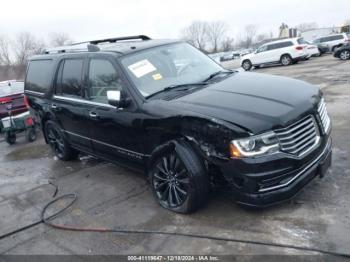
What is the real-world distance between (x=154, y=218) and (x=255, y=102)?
170 centimetres

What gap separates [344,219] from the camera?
361cm

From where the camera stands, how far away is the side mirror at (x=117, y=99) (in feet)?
14.3

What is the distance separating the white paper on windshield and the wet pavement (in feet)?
5.10

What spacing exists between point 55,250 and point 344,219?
290 centimetres

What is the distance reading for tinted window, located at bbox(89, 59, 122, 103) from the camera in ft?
15.3

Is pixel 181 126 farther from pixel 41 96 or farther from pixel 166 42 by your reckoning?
pixel 41 96

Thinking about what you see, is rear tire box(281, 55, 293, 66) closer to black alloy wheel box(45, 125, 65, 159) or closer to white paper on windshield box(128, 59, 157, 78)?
black alloy wheel box(45, 125, 65, 159)

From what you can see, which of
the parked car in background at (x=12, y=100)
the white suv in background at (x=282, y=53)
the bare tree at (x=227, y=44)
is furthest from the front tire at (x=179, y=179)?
the bare tree at (x=227, y=44)

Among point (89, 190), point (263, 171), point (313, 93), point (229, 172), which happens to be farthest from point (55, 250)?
point (313, 93)

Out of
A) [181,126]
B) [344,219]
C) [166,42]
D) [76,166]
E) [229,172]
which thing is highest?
[166,42]

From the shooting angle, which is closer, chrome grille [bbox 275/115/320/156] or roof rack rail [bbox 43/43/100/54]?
chrome grille [bbox 275/115/320/156]

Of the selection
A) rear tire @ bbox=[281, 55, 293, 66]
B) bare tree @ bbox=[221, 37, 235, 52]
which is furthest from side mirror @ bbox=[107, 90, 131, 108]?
bare tree @ bbox=[221, 37, 235, 52]

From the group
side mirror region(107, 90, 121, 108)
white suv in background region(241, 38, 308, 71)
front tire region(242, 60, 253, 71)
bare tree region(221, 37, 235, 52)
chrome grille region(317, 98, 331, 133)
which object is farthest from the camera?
bare tree region(221, 37, 235, 52)

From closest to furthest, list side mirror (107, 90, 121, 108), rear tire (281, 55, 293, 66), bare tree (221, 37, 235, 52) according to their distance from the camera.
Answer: side mirror (107, 90, 121, 108), rear tire (281, 55, 293, 66), bare tree (221, 37, 235, 52)
